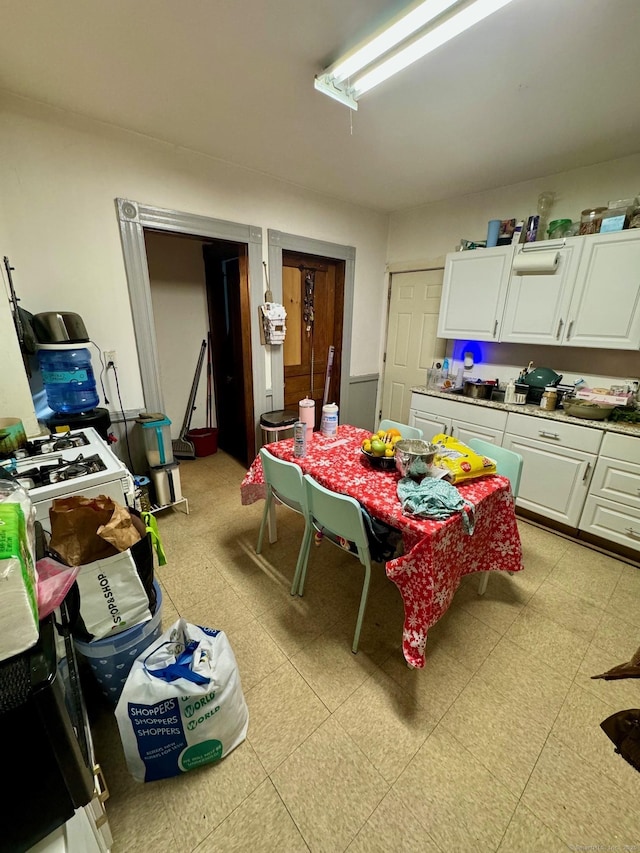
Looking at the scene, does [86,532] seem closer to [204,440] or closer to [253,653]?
[253,653]

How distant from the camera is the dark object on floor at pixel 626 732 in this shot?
0.63m

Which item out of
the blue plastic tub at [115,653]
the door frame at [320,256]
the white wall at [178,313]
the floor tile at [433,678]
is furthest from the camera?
the white wall at [178,313]

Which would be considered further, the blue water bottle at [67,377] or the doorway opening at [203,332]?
the doorway opening at [203,332]

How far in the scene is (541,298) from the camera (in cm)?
254

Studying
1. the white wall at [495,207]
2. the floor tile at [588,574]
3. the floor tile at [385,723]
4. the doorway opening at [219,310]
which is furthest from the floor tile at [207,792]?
the white wall at [495,207]

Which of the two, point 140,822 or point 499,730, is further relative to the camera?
point 499,730

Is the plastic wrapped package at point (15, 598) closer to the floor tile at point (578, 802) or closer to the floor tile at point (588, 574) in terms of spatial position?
the floor tile at point (578, 802)

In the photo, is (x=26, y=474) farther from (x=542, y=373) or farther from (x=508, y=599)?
(x=542, y=373)

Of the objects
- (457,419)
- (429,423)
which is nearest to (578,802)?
(457,419)

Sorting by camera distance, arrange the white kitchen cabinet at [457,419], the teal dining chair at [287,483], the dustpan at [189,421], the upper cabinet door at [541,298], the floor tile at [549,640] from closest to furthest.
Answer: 1. the floor tile at [549,640]
2. the teal dining chair at [287,483]
3. the upper cabinet door at [541,298]
4. the white kitchen cabinet at [457,419]
5. the dustpan at [189,421]

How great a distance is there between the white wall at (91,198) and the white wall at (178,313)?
37.5 inches

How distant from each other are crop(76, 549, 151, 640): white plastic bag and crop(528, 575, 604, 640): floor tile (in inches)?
77.4

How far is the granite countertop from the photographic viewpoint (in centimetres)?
213

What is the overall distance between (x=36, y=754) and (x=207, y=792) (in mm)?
894
